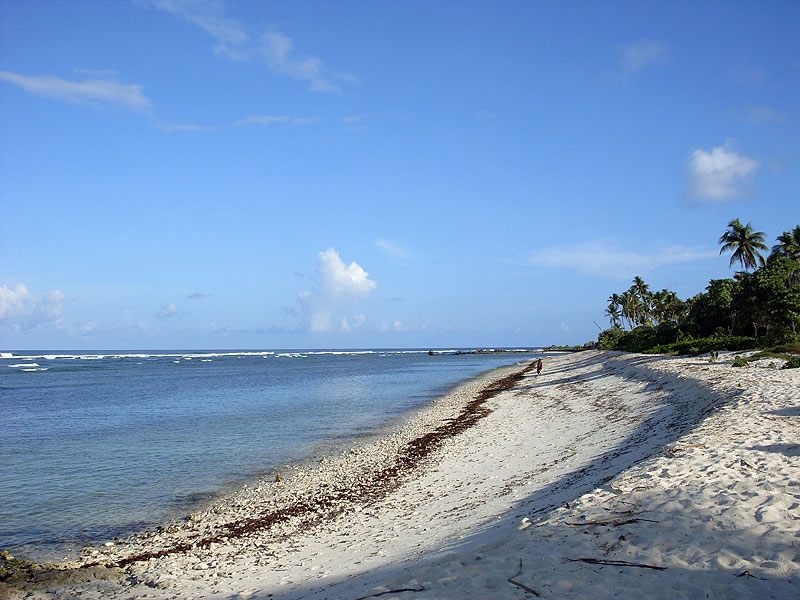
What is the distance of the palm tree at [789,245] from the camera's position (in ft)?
178

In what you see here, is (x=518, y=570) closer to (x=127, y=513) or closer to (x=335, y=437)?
(x=127, y=513)

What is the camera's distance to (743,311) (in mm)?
39094

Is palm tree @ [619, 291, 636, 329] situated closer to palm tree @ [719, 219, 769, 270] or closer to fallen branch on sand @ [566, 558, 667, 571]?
palm tree @ [719, 219, 769, 270]

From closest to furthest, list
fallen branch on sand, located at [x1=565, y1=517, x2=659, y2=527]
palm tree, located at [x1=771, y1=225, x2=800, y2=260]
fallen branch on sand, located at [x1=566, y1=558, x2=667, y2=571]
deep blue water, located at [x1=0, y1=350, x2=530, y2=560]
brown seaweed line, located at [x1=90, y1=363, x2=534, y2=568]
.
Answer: fallen branch on sand, located at [x1=566, y1=558, x2=667, y2=571] → fallen branch on sand, located at [x1=565, y1=517, x2=659, y2=527] → brown seaweed line, located at [x1=90, y1=363, x2=534, y2=568] → deep blue water, located at [x1=0, y1=350, x2=530, y2=560] → palm tree, located at [x1=771, y1=225, x2=800, y2=260]

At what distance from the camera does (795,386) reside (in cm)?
1712

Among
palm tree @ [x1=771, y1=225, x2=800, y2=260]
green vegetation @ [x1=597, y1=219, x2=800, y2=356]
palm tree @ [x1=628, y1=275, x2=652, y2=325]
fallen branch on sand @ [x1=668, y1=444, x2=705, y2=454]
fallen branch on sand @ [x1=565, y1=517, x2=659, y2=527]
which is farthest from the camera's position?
palm tree @ [x1=628, y1=275, x2=652, y2=325]

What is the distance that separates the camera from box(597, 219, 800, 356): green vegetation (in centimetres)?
3306

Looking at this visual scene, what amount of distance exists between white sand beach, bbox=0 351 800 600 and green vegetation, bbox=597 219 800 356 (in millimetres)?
17357

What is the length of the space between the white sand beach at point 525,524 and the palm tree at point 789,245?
147 ft

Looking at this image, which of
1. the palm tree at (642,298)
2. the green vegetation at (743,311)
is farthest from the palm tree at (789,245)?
the palm tree at (642,298)

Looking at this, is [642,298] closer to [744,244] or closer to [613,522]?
[744,244]

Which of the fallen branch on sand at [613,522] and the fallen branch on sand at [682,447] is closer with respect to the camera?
the fallen branch on sand at [613,522]

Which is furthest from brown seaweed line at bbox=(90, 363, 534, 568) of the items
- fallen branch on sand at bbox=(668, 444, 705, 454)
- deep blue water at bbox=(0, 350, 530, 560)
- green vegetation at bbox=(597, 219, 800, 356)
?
green vegetation at bbox=(597, 219, 800, 356)

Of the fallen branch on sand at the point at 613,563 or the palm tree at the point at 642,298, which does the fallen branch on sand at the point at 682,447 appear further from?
the palm tree at the point at 642,298
